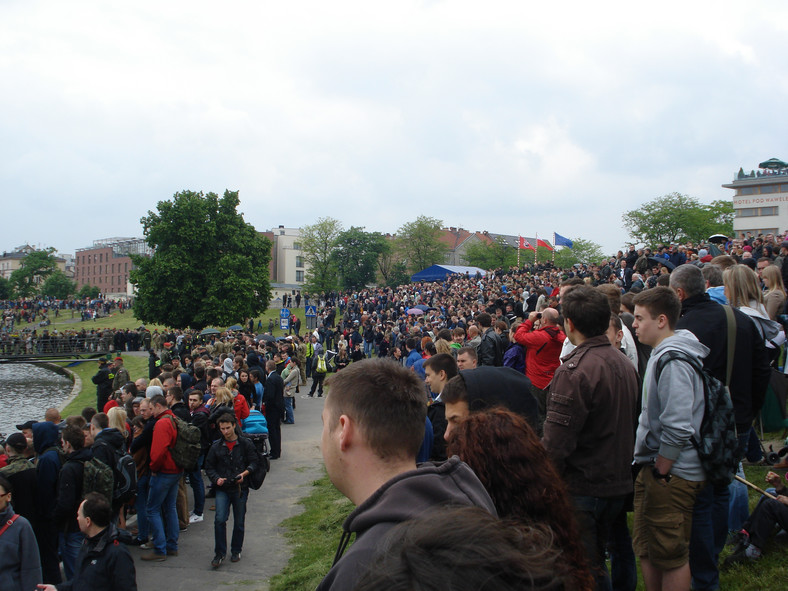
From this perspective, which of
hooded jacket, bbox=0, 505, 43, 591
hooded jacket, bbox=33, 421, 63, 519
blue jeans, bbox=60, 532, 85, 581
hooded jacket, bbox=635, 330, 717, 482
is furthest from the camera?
blue jeans, bbox=60, 532, 85, 581

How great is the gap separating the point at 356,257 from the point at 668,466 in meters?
80.2

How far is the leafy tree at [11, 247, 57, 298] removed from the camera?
120875mm

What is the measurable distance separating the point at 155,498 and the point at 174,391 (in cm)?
186

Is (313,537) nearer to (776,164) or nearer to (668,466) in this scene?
(668,466)

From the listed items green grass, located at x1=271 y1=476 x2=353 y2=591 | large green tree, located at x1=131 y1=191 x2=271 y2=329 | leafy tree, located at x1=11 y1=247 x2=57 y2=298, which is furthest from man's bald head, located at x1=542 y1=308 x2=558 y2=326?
leafy tree, located at x1=11 y1=247 x2=57 y2=298

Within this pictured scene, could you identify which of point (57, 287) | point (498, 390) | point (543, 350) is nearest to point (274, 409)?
point (543, 350)

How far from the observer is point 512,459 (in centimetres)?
226

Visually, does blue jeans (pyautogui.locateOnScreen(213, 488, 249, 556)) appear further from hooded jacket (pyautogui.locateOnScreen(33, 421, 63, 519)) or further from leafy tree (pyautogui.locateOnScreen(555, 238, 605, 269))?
leafy tree (pyautogui.locateOnScreen(555, 238, 605, 269))

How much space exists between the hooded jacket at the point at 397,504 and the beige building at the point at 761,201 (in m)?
83.6

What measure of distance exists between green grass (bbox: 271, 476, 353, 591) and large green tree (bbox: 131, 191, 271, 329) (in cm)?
3884

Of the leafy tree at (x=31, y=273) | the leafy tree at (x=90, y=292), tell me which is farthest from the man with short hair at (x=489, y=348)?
the leafy tree at (x=90, y=292)

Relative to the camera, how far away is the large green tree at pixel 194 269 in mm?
46062

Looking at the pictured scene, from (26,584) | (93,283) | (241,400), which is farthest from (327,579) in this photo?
(93,283)

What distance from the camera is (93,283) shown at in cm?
14188
